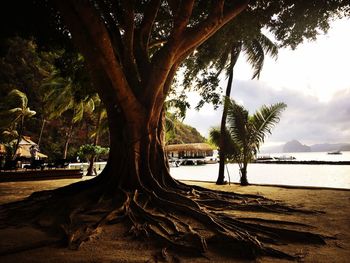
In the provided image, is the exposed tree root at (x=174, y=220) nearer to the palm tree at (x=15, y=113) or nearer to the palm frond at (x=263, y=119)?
the palm frond at (x=263, y=119)

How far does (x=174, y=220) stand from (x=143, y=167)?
2.43 metres

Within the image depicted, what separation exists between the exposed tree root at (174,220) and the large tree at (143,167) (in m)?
0.02

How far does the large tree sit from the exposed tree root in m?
0.02

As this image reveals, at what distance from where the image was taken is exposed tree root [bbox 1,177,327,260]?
164 inches

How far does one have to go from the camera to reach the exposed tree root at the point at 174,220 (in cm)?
Answer: 416

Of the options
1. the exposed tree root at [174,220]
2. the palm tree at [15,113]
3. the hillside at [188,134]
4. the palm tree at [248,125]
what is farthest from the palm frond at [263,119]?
the hillside at [188,134]

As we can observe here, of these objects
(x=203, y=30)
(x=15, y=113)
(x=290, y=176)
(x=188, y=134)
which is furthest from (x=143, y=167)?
(x=188, y=134)

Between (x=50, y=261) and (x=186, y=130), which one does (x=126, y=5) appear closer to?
(x=50, y=261)

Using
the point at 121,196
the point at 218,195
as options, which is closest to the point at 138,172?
the point at 121,196

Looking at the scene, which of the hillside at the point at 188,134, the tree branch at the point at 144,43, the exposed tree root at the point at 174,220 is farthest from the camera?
the hillside at the point at 188,134

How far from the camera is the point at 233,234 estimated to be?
437 cm

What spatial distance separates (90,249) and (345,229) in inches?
175

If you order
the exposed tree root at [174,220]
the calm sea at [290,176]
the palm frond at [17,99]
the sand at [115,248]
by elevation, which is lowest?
the sand at [115,248]

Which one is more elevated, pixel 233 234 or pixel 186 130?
pixel 186 130
